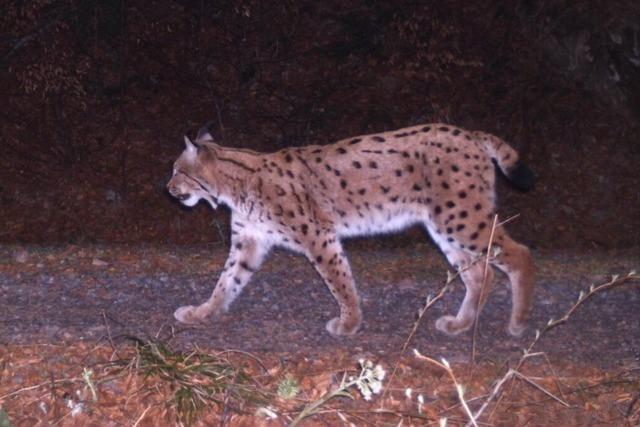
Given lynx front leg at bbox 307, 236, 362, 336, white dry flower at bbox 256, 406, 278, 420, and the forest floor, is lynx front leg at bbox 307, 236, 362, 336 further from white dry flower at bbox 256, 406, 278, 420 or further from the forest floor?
white dry flower at bbox 256, 406, 278, 420

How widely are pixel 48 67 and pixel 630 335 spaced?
7903 millimetres

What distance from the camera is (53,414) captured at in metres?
3.97

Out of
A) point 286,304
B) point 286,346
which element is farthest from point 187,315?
point 286,346

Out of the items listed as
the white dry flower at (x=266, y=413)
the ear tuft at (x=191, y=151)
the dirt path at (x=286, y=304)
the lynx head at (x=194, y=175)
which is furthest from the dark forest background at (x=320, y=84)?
the white dry flower at (x=266, y=413)

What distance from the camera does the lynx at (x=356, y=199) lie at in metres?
5.90

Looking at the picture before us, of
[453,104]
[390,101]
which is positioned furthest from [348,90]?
[453,104]

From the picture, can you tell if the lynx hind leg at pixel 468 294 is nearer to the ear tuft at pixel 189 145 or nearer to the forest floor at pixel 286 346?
the forest floor at pixel 286 346

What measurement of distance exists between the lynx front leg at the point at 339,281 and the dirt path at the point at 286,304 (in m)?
0.11

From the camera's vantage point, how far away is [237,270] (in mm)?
6281

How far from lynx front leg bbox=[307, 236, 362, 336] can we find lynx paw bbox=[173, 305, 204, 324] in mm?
861

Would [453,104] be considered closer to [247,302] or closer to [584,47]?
[584,47]

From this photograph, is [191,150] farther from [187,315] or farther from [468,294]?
[468,294]

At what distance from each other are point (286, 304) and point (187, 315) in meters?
0.72

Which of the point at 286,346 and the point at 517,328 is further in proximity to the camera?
the point at 517,328
